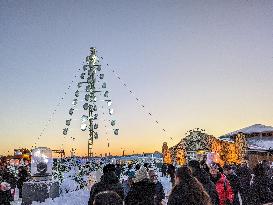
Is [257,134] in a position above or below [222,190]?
above

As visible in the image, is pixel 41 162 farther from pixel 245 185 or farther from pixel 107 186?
pixel 107 186

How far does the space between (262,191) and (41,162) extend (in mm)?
11071

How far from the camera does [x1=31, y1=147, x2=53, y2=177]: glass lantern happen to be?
17609 mm

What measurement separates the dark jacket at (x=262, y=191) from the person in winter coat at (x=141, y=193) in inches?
193

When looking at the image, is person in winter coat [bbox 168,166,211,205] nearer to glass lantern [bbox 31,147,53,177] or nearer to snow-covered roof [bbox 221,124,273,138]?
glass lantern [bbox 31,147,53,177]

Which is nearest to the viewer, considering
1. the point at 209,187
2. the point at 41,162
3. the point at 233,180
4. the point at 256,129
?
the point at 209,187

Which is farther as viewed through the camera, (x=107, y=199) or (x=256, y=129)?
(x=256, y=129)

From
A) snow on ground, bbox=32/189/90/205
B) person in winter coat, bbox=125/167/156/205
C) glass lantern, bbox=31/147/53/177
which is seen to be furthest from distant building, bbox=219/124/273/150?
person in winter coat, bbox=125/167/156/205

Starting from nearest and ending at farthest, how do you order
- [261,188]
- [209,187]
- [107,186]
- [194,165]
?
[107,186], [209,187], [194,165], [261,188]

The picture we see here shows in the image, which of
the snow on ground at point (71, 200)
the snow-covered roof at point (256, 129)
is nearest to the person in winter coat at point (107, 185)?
the snow on ground at point (71, 200)

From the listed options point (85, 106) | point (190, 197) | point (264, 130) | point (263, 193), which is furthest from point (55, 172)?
point (264, 130)

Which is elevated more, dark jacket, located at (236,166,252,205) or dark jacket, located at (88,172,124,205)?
dark jacket, located at (88,172,124,205)

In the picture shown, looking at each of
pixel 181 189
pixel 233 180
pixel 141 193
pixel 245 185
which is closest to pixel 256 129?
pixel 245 185

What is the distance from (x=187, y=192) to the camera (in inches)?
197
